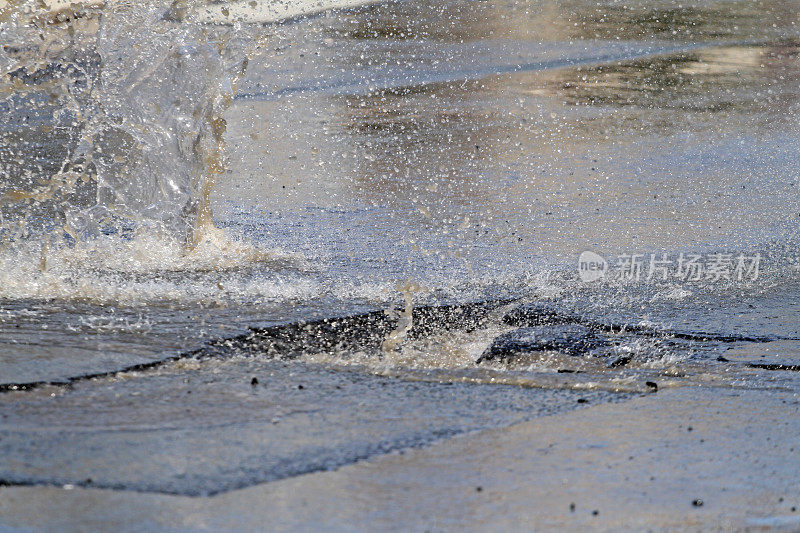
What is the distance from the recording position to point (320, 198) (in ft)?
21.9

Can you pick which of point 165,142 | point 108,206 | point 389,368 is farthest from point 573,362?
point 108,206

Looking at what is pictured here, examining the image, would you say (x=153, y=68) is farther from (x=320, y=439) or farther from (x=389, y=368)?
(x=320, y=439)

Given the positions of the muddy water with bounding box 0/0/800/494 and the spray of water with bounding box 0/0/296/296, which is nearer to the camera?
the muddy water with bounding box 0/0/800/494

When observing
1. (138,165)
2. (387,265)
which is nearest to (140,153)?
(138,165)

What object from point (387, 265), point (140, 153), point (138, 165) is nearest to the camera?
point (387, 265)

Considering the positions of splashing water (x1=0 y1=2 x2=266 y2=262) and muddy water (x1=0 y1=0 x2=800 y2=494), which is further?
splashing water (x1=0 y1=2 x2=266 y2=262)

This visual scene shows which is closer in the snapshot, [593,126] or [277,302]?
[277,302]

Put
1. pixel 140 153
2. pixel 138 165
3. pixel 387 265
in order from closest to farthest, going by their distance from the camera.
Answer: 1. pixel 387 265
2. pixel 138 165
3. pixel 140 153

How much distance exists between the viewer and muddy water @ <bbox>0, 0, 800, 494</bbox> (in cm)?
355

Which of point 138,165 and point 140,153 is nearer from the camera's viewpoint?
point 138,165

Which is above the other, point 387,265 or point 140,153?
point 140,153

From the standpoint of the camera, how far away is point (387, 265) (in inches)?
213

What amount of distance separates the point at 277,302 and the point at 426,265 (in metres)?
0.93

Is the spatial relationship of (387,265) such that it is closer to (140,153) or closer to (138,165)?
(138,165)
